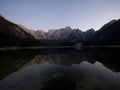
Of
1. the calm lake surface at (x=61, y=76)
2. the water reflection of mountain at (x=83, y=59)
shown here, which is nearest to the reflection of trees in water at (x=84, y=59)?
the water reflection of mountain at (x=83, y=59)

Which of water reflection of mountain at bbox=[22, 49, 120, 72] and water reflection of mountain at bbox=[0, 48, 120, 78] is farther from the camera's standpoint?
water reflection of mountain at bbox=[22, 49, 120, 72]

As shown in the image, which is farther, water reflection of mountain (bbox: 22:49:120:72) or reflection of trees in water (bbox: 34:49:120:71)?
reflection of trees in water (bbox: 34:49:120:71)

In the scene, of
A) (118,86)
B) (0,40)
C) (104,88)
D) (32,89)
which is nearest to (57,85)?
(32,89)

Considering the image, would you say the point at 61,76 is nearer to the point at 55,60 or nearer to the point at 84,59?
the point at 55,60

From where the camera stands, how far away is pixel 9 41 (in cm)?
16425

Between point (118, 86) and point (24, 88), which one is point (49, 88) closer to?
point (24, 88)

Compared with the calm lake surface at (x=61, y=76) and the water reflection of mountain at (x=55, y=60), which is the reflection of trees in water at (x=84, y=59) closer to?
the water reflection of mountain at (x=55, y=60)

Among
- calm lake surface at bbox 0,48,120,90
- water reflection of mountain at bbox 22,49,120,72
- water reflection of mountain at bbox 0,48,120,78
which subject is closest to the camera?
calm lake surface at bbox 0,48,120,90

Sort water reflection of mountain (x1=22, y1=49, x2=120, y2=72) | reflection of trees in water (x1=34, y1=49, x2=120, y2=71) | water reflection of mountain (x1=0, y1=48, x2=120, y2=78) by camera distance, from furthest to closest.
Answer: reflection of trees in water (x1=34, y1=49, x2=120, y2=71) → water reflection of mountain (x1=22, y1=49, x2=120, y2=72) → water reflection of mountain (x1=0, y1=48, x2=120, y2=78)

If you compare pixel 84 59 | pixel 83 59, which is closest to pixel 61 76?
pixel 83 59

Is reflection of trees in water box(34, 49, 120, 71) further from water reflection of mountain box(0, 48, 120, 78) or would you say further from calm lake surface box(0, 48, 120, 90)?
calm lake surface box(0, 48, 120, 90)

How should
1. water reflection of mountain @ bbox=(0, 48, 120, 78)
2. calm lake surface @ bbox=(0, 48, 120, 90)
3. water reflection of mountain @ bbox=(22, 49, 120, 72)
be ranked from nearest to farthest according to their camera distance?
calm lake surface @ bbox=(0, 48, 120, 90) < water reflection of mountain @ bbox=(0, 48, 120, 78) < water reflection of mountain @ bbox=(22, 49, 120, 72)

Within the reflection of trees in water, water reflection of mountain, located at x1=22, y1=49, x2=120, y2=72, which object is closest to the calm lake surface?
water reflection of mountain, located at x1=22, y1=49, x2=120, y2=72

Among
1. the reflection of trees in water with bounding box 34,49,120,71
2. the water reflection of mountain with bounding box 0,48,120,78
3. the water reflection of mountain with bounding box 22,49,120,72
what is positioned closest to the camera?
the water reflection of mountain with bounding box 0,48,120,78
